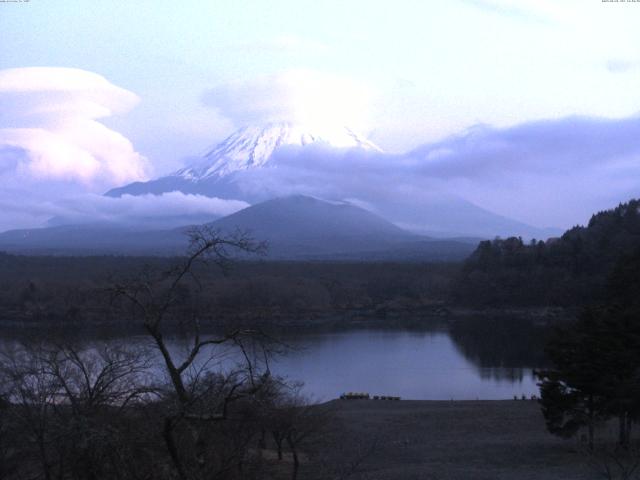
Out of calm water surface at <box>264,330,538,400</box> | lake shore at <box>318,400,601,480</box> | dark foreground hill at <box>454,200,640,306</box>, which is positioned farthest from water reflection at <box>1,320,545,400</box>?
dark foreground hill at <box>454,200,640,306</box>

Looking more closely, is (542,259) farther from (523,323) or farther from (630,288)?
(630,288)

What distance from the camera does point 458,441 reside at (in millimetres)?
12805

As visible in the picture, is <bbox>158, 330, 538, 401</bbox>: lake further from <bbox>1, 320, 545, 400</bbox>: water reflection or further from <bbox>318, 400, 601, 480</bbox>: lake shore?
<bbox>318, 400, 601, 480</bbox>: lake shore

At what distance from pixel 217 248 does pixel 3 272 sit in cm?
5113

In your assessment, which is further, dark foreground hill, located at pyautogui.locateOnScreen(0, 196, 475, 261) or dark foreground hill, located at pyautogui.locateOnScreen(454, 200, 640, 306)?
dark foreground hill, located at pyautogui.locateOnScreen(0, 196, 475, 261)

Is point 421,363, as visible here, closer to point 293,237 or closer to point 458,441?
point 458,441

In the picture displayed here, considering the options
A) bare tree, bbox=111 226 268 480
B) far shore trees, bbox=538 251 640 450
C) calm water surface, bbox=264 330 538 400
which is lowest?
calm water surface, bbox=264 330 538 400

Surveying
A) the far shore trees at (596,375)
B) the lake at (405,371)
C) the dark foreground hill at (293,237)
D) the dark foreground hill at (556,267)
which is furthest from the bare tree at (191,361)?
the dark foreground hill at (293,237)

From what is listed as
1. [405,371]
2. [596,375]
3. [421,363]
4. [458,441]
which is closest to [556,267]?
[421,363]

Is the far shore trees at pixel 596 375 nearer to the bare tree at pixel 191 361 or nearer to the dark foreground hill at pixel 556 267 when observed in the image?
the bare tree at pixel 191 361

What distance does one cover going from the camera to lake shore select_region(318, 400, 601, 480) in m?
9.88

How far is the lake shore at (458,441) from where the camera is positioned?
9.88 metres

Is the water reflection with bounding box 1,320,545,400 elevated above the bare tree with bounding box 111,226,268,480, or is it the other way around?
the bare tree with bounding box 111,226,268,480

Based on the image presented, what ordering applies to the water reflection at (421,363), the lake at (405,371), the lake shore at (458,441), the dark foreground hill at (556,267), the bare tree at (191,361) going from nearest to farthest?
the bare tree at (191,361) < the lake shore at (458,441) < the lake at (405,371) < the water reflection at (421,363) < the dark foreground hill at (556,267)
